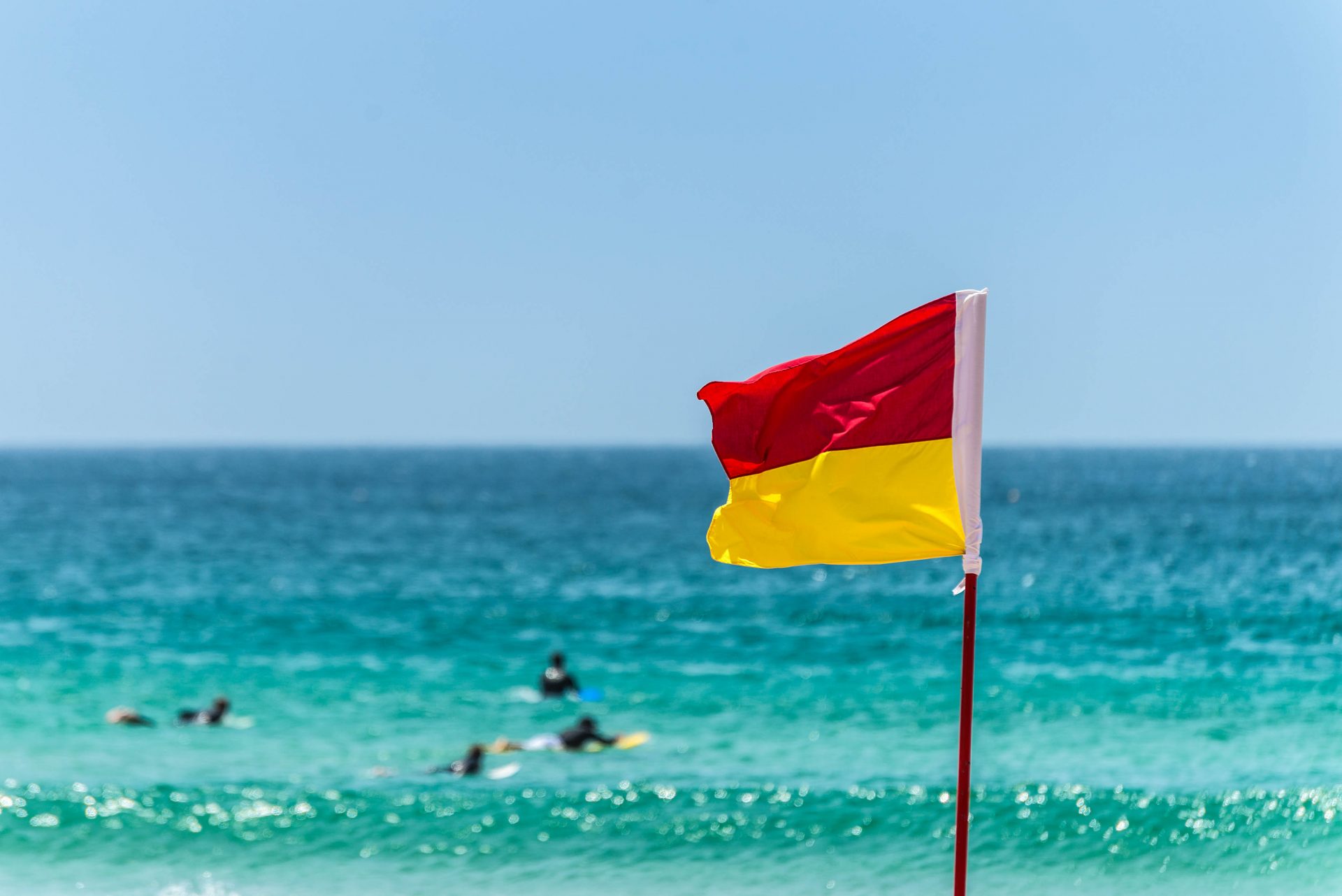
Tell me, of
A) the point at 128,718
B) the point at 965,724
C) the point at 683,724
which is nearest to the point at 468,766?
the point at 683,724

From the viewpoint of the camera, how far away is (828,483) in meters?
6.74

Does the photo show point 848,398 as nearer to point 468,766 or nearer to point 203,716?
point 468,766

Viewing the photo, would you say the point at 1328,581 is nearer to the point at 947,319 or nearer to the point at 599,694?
the point at 599,694

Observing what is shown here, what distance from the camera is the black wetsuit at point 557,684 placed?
21672 millimetres

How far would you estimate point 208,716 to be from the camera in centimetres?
1988

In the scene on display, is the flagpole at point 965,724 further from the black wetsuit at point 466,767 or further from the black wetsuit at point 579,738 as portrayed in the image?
the black wetsuit at point 579,738

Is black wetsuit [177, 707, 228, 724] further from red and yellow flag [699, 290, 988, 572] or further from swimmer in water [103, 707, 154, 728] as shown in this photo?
red and yellow flag [699, 290, 988, 572]

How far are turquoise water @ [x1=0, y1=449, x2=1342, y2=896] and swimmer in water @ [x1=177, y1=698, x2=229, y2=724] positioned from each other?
418mm

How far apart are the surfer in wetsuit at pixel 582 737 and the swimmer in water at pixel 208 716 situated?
5797mm

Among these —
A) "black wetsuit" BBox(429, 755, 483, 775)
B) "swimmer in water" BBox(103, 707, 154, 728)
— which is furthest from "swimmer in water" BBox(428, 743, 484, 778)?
"swimmer in water" BBox(103, 707, 154, 728)

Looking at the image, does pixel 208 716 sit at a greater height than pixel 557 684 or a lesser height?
lesser

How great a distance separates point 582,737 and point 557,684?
386cm

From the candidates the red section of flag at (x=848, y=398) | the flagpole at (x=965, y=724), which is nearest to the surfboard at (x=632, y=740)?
the red section of flag at (x=848, y=398)

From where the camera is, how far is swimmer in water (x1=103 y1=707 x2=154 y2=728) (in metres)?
19.8
